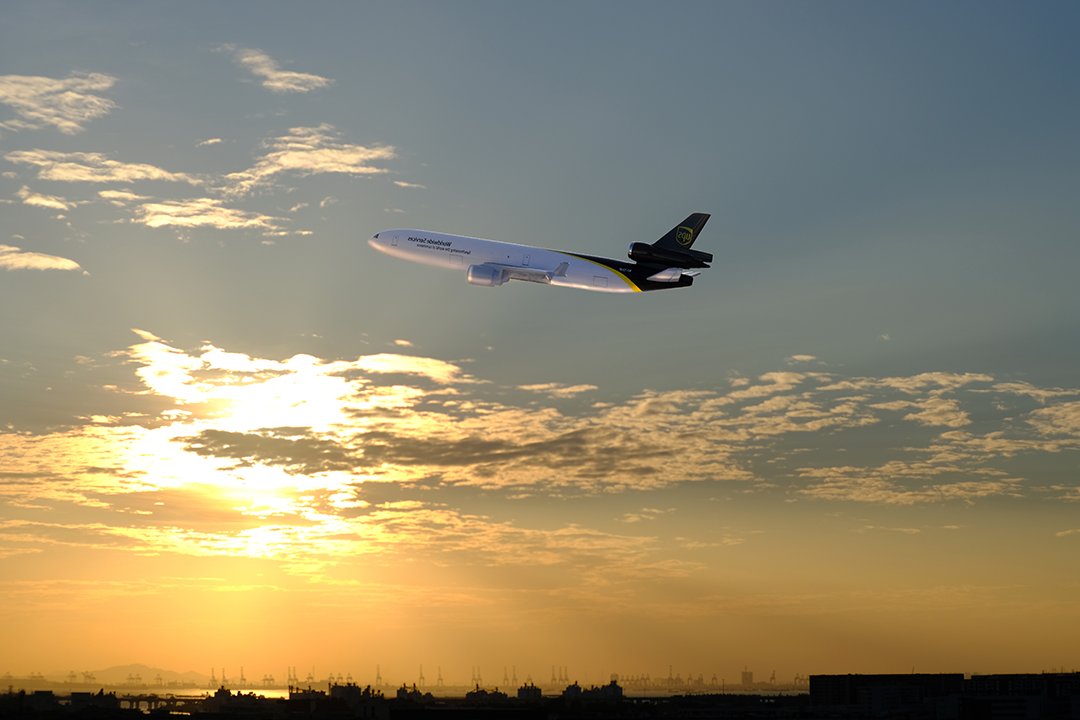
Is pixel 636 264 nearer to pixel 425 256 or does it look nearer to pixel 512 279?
pixel 512 279

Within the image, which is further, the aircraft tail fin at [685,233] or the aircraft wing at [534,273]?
the aircraft tail fin at [685,233]

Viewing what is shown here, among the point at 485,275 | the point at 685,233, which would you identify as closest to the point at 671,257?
the point at 685,233

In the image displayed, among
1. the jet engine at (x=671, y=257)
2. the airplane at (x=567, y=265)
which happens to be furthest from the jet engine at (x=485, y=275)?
the jet engine at (x=671, y=257)

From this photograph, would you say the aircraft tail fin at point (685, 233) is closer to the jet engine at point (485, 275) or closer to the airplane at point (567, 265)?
the airplane at point (567, 265)

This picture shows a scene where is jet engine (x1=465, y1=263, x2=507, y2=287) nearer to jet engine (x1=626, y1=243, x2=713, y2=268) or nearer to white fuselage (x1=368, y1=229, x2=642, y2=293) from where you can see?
white fuselage (x1=368, y1=229, x2=642, y2=293)

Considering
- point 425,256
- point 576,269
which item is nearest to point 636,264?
point 576,269

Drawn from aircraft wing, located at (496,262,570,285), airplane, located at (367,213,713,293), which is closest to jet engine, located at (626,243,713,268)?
airplane, located at (367,213,713,293)

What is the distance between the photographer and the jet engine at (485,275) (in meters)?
137

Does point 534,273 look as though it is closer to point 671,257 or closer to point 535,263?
point 535,263

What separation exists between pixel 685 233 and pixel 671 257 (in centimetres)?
1079

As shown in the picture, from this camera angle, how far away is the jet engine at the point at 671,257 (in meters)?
136

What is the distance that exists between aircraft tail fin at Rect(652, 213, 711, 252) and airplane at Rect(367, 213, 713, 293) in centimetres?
313

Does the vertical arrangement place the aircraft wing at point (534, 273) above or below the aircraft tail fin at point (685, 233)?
below

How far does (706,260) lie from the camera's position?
13562 cm
